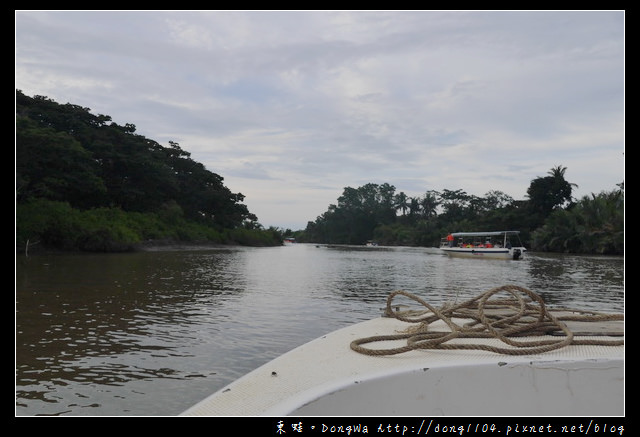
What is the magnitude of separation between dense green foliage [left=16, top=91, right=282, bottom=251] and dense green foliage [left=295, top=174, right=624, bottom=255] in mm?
30282

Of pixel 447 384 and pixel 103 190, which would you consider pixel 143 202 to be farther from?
pixel 447 384

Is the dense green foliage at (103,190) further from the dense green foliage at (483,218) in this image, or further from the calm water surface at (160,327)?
the dense green foliage at (483,218)

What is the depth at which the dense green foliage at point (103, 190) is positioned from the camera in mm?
26016

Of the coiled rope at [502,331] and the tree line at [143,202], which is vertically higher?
the tree line at [143,202]

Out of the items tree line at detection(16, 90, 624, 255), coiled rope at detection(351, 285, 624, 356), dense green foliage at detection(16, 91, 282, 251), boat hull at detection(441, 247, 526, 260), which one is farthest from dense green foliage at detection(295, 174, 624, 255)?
coiled rope at detection(351, 285, 624, 356)

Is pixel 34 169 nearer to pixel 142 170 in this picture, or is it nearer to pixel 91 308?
pixel 142 170

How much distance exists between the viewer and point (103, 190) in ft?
102

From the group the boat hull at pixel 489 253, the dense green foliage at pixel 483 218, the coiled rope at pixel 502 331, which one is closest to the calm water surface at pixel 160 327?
the coiled rope at pixel 502 331

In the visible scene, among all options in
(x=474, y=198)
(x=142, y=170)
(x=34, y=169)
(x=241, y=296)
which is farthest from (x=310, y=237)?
(x=241, y=296)

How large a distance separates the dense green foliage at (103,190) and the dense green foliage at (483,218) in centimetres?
3028

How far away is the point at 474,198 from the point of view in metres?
76.6

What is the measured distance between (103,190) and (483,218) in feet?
153

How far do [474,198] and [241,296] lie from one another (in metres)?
70.8

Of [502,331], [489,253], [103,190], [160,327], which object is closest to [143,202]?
[103,190]
